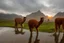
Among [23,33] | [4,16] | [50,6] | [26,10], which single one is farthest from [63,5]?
[4,16]

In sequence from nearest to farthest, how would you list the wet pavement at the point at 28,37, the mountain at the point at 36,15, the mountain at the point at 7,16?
the wet pavement at the point at 28,37 < the mountain at the point at 36,15 < the mountain at the point at 7,16

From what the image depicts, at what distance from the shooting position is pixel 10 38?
166cm

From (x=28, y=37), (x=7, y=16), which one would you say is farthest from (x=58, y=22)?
(x=7, y=16)

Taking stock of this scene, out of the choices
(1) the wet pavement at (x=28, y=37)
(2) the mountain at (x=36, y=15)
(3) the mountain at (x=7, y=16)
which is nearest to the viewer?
(1) the wet pavement at (x=28, y=37)

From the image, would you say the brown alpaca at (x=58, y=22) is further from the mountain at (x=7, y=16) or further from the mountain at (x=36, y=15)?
the mountain at (x=7, y=16)

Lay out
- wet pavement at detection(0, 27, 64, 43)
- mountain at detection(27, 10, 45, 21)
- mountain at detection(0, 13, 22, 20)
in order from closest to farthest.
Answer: wet pavement at detection(0, 27, 64, 43), mountain at detection(27, 10, 45, 21), mountain at detection(0, 13, 22, 20)

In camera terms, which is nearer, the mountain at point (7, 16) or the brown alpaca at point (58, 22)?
the brown alpaca at point (58, 22)

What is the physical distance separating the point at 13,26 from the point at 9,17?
0.13 metres

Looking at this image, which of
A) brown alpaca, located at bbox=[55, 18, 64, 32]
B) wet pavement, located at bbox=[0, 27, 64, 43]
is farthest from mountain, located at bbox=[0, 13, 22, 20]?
brown alpaca, located at bbox=[55, 18, 64, 32]

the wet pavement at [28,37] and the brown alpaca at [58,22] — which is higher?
the brown alpaca at [58,22]

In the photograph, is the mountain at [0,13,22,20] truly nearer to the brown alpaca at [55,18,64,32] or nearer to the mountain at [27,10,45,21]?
the mountain at [27,10,45,21]

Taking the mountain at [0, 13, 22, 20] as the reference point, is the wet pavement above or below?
below

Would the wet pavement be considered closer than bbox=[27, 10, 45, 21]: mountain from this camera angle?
Yes

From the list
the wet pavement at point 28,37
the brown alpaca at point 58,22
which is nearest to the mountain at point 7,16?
the wet pavement at point 28,37
